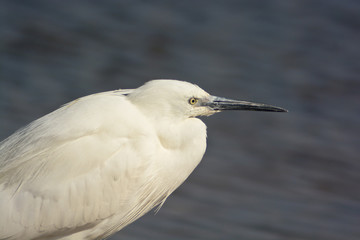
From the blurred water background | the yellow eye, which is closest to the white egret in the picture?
the yellow eye

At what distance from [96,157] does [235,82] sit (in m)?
4.07

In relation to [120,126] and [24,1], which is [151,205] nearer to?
[120,126]

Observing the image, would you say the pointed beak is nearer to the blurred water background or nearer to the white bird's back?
the white bird's back

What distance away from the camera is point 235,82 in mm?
7617

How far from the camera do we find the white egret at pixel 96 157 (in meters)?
3.77

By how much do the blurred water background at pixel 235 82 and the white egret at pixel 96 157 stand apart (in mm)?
1494

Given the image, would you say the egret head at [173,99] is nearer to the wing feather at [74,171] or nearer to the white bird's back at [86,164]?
the white bird's back at [86,164]

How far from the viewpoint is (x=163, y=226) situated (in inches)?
213

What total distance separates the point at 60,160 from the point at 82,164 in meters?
0.14

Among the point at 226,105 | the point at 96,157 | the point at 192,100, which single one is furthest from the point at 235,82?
the point at 96,157

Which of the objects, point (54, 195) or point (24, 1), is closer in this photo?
point (54, 195)

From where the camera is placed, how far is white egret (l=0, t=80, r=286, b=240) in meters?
3.77

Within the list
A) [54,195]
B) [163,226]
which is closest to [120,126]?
[54,195]

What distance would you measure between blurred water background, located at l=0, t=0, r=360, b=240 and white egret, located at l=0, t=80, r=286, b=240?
58.8 inches
